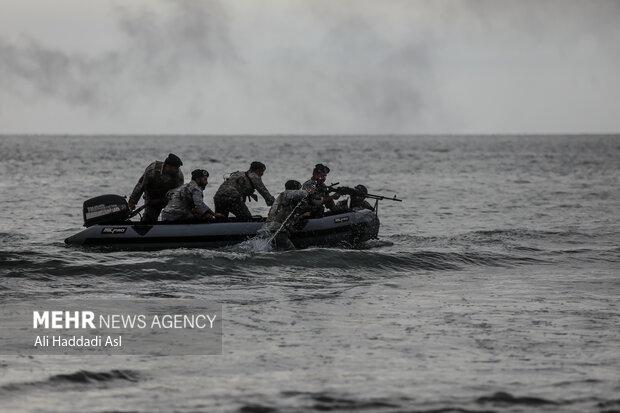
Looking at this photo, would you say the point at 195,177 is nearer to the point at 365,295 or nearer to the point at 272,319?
the point at 365,295

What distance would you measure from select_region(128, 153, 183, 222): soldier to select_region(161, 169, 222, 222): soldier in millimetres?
533

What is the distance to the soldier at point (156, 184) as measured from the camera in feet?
56.3

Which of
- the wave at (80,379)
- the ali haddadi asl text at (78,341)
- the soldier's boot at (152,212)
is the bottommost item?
the wave at (80,379)

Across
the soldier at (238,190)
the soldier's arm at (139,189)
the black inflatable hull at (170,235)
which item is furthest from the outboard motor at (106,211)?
the soldier at (238,190)

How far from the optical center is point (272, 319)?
11047 mm

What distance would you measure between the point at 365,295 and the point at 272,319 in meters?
2.31

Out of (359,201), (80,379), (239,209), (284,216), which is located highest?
(359,201)

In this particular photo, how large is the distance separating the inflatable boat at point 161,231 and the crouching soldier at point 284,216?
0.28 meters

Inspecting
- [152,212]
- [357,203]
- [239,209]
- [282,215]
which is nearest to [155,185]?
[152,212]

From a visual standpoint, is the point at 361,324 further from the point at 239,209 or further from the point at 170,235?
the point at 239,209

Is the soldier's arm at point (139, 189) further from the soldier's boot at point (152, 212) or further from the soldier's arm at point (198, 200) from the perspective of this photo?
the soldier's arm at point (198, 200)

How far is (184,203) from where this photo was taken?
1677 centimetres

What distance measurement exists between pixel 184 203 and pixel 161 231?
27.0 inches

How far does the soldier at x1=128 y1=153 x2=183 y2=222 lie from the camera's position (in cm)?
1717
